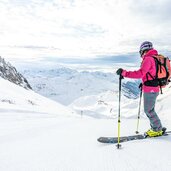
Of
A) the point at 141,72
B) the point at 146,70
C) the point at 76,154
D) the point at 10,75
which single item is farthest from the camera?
the point at 10,75

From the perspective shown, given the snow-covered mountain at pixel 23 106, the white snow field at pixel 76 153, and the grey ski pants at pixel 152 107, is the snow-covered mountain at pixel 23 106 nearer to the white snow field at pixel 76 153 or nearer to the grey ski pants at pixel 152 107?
the white snow field at pixel 76 153

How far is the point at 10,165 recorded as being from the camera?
5395 mm

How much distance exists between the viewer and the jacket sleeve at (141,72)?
24.6ft

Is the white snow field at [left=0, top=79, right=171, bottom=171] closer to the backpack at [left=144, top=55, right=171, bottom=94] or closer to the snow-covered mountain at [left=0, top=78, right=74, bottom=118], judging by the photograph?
the backpack at [left=144, top=55, right=171, bottom=94]

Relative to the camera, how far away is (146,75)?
7.71 m

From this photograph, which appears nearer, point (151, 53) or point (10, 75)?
point (151, 53)

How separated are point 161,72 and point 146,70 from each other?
40 cm

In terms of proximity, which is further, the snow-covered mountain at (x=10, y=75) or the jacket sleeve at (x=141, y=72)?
the snow-covered mountain at (x=10, y=75)

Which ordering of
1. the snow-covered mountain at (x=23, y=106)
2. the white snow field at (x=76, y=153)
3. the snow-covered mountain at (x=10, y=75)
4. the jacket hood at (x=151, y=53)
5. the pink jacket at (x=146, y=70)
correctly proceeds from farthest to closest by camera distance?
the snow-covered mountain at (x=10, y=75), the snow-covered mountain at (x=23, y=106), the jacket hood at (x=151, y=53), the pink jacket at (x=146, y=70), the white snow field at (x=76, y=153)

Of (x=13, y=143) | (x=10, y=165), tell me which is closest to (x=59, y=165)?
(x=10, y=165)

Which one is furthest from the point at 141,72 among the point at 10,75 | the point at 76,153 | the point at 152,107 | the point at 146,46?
the point at 10,75

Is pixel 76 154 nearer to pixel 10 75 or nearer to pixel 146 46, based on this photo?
pixel 146 46

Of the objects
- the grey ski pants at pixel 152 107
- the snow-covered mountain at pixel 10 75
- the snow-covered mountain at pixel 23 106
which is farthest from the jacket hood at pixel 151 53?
the snow-covered mountain at pixel 10 75

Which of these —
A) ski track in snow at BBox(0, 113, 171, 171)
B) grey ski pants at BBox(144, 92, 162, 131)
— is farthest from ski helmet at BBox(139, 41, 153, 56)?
ski track in snow at BBox(0, 113, 171, 171)
